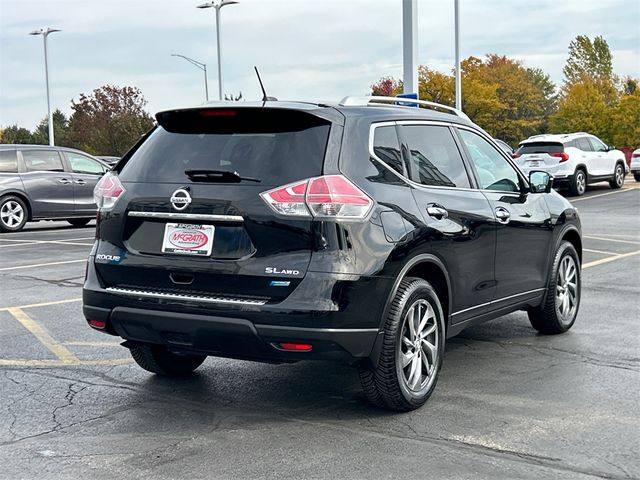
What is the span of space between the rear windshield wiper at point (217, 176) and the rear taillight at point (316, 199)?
0.60 ft

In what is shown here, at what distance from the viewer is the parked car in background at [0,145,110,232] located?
18.5 m

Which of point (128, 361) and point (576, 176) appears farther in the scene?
point (576, 176)

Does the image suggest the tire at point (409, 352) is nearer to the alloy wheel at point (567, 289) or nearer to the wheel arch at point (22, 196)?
the alloy wheel at point (567, 289)

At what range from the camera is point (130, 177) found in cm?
535

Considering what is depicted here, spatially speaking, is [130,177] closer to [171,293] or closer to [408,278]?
[171,293]

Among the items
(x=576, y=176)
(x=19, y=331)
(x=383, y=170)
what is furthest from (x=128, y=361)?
(x=576, y=176)

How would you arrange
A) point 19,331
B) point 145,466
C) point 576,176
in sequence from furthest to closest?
point 576,176 → point 19,331 → point 145,466

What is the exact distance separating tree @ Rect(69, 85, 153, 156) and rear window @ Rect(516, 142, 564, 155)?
47566 mm

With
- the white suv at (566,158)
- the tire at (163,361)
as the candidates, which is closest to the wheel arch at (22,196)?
the white suv at (566,158)

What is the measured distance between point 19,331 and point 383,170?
3.97 metres

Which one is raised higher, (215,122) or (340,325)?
(215,122)

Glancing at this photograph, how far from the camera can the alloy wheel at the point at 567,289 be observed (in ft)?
24.2

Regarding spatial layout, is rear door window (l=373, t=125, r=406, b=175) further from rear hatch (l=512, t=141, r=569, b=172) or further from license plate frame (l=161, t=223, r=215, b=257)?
rear hatch (l=512, t=141, r=569, b=172)

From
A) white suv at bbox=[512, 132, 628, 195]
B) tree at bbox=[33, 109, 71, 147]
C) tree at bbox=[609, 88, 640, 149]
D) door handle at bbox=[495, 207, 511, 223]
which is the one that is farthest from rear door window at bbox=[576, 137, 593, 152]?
tree at bbox=[33, 109, 71, 147]
